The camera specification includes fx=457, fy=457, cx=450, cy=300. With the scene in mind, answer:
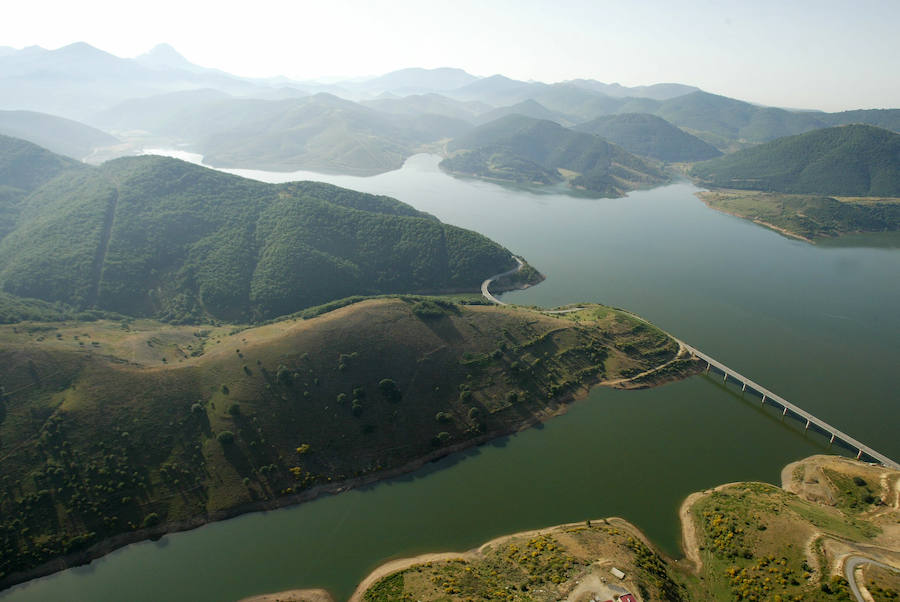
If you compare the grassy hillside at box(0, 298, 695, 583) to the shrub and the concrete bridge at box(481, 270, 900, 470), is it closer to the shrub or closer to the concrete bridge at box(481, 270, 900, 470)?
the shrub

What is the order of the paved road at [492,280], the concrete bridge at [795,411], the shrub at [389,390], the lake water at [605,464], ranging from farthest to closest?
1. the paved road at [492,280]
2. the shrub at [389,390]
3. the concrete bridge at [795,411]
4. the lake water at [605,464]

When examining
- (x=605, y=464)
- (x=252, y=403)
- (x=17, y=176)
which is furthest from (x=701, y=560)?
(x=17, y=176)

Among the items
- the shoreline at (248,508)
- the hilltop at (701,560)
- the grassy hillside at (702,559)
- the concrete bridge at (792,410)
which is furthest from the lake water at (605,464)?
the grassy hillside at (702,559)

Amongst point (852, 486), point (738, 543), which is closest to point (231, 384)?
point (738, 543)

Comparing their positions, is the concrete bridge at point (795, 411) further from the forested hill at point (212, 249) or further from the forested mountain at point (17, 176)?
the forested mountain at point (17, 176)

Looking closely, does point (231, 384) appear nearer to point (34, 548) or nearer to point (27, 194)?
point (34, 548)

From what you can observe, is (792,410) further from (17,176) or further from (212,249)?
(17,176)

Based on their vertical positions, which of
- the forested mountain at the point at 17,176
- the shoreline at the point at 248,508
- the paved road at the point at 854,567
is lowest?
the shoreline at the point at 248,508
